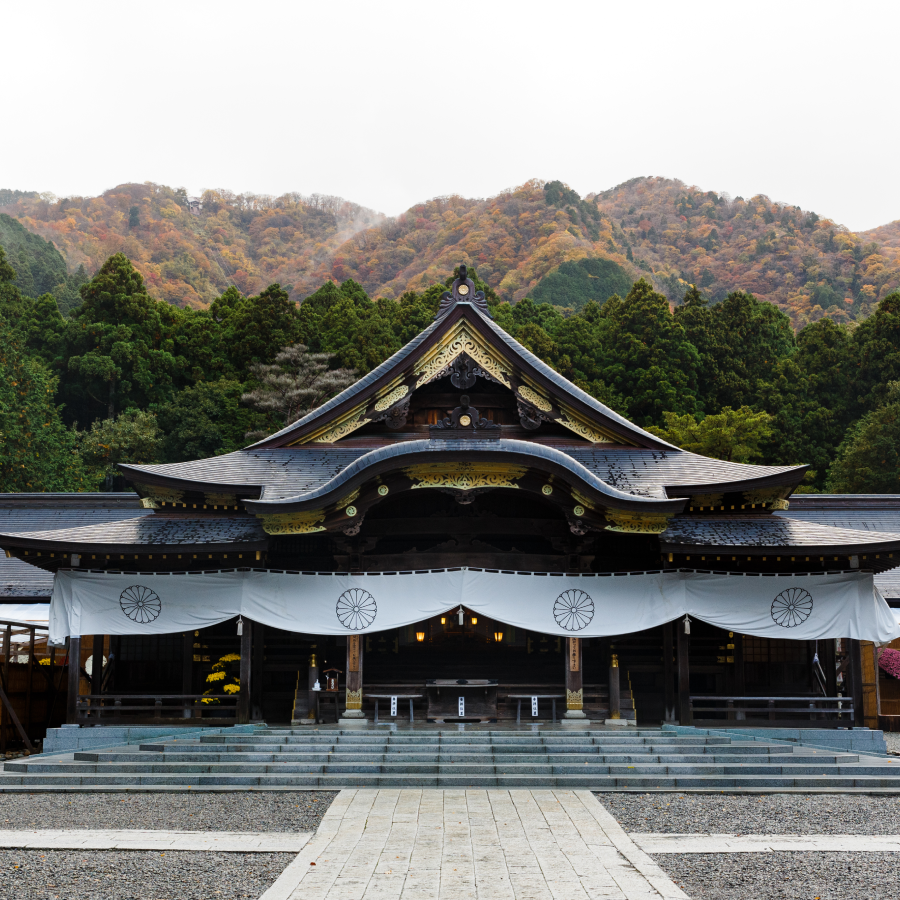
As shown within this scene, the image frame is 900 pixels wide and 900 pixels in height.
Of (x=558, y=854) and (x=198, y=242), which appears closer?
(x=558, y=854)

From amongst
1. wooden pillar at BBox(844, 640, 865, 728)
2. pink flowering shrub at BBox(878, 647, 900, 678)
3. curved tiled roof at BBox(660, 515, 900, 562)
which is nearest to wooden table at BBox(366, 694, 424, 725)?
curved tiled roof at BBox(660, 515, 900, 562)

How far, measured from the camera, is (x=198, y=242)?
89.8m

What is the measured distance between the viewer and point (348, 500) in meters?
15.0

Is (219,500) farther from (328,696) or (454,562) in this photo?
(454,562)

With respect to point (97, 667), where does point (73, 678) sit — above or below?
below

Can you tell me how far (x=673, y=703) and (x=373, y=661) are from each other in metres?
5.48

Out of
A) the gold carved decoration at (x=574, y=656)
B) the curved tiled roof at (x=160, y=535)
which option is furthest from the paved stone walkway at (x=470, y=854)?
the curved tiled roof at (x=160, y=535)

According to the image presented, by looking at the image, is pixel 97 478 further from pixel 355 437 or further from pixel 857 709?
pixel 857 709

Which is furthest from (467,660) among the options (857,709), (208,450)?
(208,450)

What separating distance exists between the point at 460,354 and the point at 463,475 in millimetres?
2920

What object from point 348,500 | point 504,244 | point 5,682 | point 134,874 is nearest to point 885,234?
point 504,244

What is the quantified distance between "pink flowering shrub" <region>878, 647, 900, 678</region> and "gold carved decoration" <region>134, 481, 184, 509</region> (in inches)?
570

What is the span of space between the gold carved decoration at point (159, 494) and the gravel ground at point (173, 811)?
6.14 m

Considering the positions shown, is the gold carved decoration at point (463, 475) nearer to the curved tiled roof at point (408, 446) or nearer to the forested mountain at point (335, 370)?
the curved tiled roof at point (408, 446)
